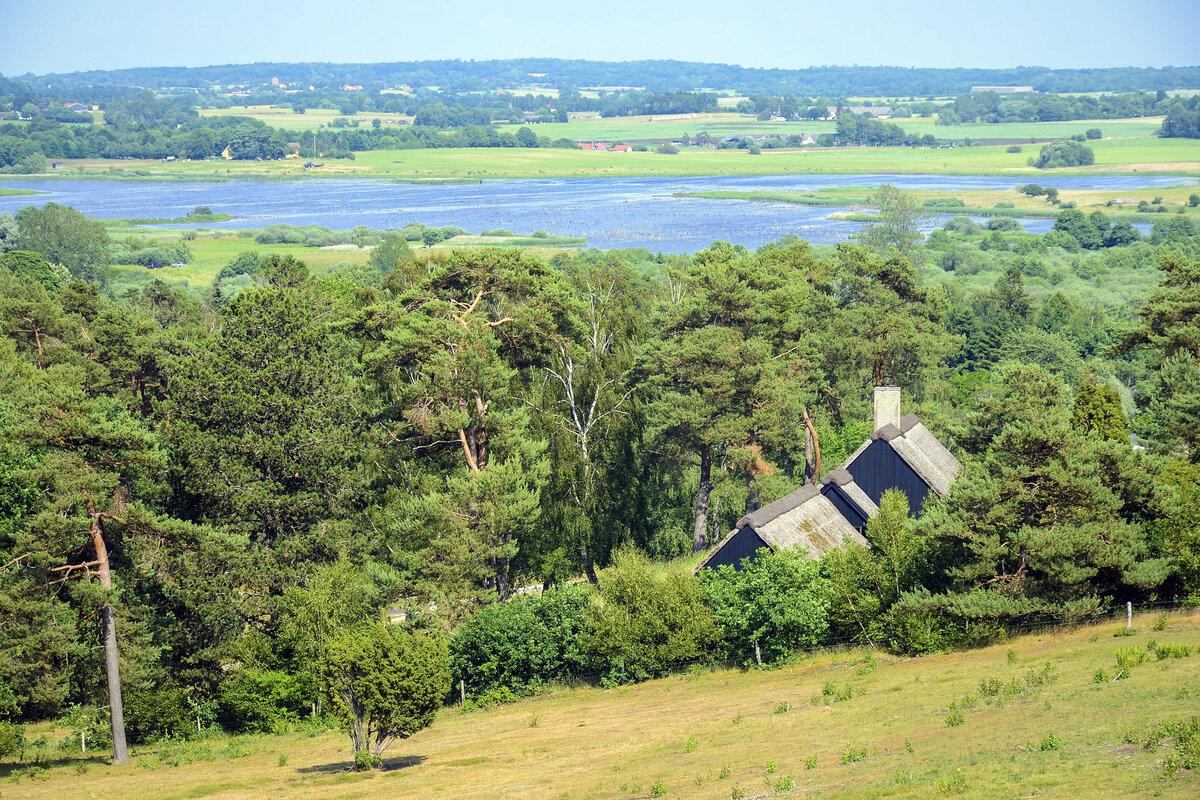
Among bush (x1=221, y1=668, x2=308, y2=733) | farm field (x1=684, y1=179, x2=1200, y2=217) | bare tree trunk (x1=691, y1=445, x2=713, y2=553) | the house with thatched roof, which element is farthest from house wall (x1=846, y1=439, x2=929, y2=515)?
farm field (x1=684, y1=179, x2=1200, y2=217)

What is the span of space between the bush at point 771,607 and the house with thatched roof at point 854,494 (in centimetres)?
158

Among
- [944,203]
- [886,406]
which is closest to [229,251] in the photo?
[944,203]

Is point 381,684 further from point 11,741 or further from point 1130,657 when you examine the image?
point 1130,657

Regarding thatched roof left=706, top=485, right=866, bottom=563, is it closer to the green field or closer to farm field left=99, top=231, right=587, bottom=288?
farm field left=99, top=231, right=587, bottom=288

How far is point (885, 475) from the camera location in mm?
40469

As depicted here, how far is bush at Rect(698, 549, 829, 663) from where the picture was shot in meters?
32.2

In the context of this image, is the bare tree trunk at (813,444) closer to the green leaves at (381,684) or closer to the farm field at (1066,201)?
the green leaves at (381,684)

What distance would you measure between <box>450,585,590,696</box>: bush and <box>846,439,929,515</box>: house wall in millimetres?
11397

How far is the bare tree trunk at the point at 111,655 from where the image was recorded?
1209 inches

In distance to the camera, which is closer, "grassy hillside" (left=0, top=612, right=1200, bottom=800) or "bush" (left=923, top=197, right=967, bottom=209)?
"grassy hillside" (left=0, top=612, right=1200, bottom=800)

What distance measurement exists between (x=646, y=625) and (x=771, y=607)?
365cm

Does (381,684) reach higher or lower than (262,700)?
higher

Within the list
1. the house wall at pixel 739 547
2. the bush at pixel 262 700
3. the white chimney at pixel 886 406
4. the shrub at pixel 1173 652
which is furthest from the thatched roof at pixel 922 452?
the bush at pixel 262 700

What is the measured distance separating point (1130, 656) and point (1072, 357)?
63518 mm
